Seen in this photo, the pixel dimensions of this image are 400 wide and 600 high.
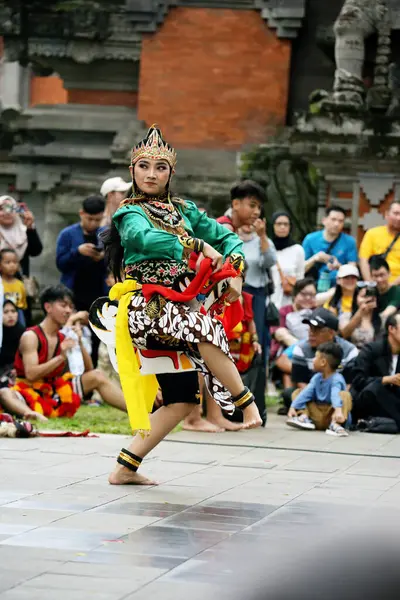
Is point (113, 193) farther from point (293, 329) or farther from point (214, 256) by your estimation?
point (214, 256)

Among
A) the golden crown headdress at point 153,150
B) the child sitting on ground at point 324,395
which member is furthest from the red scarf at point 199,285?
the child sitting on ground at point 324,395

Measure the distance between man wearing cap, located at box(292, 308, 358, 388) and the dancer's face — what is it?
389cm

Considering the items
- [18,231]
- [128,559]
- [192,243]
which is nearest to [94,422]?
[18,231]

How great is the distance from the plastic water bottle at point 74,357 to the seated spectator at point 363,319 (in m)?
2.40

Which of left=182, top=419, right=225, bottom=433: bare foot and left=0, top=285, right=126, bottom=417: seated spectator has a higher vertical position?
left=0, top=285, right=126, bottom=417: seated spectator

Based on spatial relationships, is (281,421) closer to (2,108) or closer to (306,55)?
(306,55)

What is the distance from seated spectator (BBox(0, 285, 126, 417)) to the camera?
9.72 metres

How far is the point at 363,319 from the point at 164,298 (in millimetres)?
5112

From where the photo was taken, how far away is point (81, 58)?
1752cm

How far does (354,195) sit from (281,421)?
197 inches

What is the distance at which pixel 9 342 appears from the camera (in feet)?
32.8

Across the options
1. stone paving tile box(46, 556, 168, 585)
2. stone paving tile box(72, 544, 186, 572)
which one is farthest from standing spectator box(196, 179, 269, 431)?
stone paving tile box(46, 556, 168, 585)

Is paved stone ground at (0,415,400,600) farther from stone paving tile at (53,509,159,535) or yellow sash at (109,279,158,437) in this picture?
yellow sash at (109,279,158,437)

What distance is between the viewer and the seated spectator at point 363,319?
1079cm
